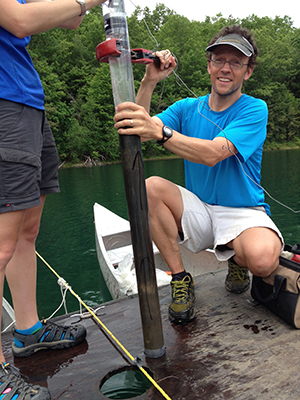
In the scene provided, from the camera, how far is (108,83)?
34.2 meters

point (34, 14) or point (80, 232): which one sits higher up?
point (34, 14)

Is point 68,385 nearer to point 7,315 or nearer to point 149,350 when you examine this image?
point 149,350

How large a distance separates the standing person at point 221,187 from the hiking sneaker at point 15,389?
1.00m

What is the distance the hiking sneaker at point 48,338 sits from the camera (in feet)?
6.35

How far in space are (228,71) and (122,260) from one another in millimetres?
2807

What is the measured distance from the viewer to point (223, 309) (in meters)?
2.35

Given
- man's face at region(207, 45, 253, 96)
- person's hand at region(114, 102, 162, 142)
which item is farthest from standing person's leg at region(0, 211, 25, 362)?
man's face at region(207, 45, 253, 96)

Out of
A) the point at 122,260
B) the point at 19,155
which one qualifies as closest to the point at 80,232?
the point at 122,260

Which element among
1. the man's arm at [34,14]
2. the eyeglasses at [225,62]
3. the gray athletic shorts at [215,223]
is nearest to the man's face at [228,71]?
the eyeglasses at [225,62]

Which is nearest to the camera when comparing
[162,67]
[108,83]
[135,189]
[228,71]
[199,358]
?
[135,189]

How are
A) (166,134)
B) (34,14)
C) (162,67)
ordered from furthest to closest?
(162,67)
(166,134)
(34,14)

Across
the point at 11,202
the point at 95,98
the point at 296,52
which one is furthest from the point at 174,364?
the point at 296,52

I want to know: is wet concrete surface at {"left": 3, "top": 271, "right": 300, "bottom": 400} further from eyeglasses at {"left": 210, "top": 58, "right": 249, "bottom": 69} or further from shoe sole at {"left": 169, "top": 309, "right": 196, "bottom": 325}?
eyeglasses at {"left": 210, "top": 58, "right": 249, "bottom": 69}

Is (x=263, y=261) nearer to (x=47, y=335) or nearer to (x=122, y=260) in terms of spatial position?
(x=47, y=335)
